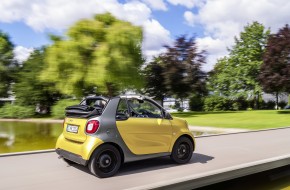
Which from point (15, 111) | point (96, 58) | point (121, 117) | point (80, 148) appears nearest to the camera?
point (80, 148)

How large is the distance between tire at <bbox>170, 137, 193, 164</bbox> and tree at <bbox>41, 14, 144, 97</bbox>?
1909 centimetres

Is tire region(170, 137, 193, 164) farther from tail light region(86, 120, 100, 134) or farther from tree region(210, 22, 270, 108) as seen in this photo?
tree region(210, 22, 270, 108)

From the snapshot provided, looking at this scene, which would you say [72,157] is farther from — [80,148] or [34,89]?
[34,89]

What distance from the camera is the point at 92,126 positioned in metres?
5.52

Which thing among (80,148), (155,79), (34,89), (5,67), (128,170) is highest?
(5,67)

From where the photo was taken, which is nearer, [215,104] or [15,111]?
[15,111]

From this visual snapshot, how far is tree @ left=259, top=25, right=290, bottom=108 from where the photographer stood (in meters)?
27.5

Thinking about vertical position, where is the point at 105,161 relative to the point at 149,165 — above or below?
above

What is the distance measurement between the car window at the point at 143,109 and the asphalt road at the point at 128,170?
1.05 meters

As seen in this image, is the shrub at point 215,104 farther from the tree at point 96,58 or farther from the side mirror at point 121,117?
the side mirror at point 121,117

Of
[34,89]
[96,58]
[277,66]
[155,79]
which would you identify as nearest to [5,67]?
[34,89]

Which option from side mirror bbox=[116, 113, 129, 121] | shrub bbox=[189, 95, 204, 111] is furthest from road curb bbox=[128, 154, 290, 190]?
shrub bbox=[189, 95, 204, 111]

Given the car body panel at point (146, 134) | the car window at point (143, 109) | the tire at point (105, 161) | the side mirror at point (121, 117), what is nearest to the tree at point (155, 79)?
the car window at point (143, 109)

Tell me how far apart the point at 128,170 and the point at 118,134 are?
0.85 metres
